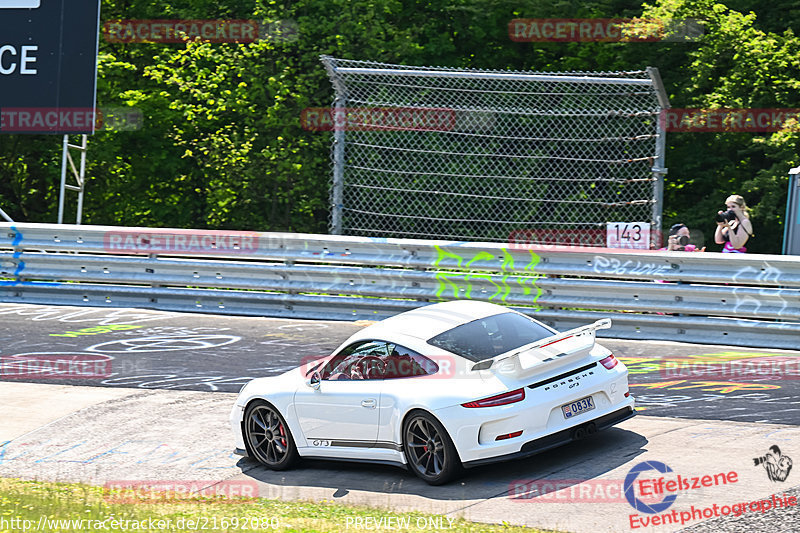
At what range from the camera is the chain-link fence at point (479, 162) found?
1354 cm

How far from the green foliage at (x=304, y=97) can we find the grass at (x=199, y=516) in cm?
1203

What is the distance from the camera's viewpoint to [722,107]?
18.8m

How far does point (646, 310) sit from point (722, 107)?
7.79 metres

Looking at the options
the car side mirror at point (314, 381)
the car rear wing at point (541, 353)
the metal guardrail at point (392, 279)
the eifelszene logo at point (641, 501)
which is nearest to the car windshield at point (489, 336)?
the car rear wing at point (541, 353)

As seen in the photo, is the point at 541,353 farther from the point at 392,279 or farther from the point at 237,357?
the point at 392,279

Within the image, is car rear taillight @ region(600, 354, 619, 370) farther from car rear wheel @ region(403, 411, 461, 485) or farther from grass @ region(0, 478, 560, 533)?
grass @ region(0, 478, 560, 533)

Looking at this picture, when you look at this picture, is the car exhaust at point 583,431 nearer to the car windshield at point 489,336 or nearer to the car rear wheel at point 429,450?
the car windshield at point 489,336

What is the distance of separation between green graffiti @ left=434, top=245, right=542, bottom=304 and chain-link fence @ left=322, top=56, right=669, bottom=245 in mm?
512

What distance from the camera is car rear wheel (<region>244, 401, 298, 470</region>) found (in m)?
8.82

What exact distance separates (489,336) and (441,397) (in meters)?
0.81

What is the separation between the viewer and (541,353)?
805 centimetres

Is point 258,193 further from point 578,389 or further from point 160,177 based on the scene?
point 578,389

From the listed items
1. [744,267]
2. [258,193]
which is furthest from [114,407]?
[258,193]

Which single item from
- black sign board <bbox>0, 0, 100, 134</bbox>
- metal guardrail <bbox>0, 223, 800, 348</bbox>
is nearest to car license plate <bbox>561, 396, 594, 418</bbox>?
metal guardrail <bbox>0, 223, 800, 348</bbox>
